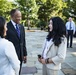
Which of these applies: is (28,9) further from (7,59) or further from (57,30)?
(7,59)

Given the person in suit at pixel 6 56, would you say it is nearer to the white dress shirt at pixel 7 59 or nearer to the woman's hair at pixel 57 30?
the white dress shirt at pixel 7 59

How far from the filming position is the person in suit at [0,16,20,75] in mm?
3305

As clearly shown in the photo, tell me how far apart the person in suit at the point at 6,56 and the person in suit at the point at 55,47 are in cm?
86

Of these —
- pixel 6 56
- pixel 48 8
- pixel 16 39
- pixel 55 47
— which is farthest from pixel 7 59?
pixel 48 8

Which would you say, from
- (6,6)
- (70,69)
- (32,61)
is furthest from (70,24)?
(6,6)

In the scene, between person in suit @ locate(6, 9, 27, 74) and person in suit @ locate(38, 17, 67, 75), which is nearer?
person in suit @ locate(38, 17, 67, 75)

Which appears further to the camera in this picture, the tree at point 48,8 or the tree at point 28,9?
the tree at point 48,8

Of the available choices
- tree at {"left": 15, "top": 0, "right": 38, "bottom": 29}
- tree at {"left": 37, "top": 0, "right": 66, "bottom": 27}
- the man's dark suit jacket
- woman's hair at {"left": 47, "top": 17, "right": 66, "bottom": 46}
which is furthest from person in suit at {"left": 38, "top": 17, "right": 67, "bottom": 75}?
tree at {"left": 37, "top": 0, "right": 66, "bottom": 27}

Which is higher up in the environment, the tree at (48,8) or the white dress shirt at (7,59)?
the tree at (48,8)

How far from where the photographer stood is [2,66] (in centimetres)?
343

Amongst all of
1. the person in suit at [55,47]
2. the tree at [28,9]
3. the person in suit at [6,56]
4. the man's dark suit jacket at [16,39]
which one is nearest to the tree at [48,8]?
the tree at [28,9]

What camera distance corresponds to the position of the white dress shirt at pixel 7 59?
10.8ft

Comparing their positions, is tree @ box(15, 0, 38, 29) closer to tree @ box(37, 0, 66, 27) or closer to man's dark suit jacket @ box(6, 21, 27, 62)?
tree @ box(37, 0, 66, 27)

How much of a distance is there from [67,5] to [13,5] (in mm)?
9704
